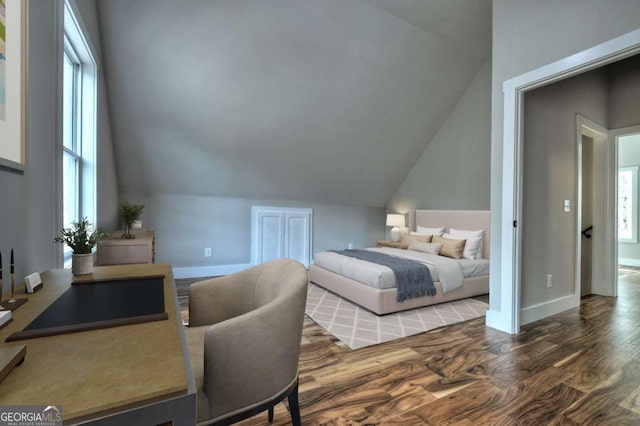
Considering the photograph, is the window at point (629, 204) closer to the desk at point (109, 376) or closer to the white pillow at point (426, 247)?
the white pillow at point (426, 247)

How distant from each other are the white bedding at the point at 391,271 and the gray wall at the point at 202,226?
1.61 m

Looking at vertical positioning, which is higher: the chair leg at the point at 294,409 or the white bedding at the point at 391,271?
the white bedding at the point at 391,271

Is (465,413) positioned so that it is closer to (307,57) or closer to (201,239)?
(307,57)

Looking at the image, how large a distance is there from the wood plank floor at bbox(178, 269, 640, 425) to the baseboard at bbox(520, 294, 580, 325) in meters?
0.11

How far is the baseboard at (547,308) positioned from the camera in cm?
278

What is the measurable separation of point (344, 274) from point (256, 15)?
292 centimetres

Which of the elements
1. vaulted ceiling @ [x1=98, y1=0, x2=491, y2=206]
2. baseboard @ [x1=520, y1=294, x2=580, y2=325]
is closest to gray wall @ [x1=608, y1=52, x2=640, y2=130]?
vaulted ceiling @ [x1=98, y1=0, x2=491, y2=206]

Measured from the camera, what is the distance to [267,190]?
4941 mm

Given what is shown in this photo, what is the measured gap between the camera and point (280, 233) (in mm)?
5172

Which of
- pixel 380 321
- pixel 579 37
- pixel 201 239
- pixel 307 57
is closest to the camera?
pixel 579 37

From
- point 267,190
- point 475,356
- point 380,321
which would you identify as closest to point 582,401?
point 475,356

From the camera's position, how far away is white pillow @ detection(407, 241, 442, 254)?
13.5ft

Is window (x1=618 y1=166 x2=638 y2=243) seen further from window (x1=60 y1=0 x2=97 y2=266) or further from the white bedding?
window (x1=60 y1=0 x2=97 y2=266)

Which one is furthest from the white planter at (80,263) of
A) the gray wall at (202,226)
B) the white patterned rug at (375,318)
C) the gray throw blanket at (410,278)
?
the gray wall at (202,226)
